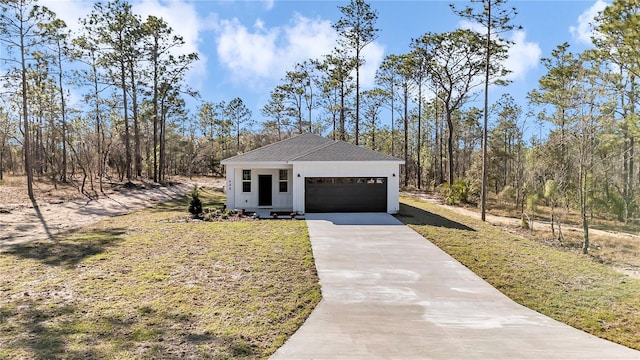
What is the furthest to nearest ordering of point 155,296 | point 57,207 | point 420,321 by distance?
1. point 57,207
2. point 155,296
3. point 420,321

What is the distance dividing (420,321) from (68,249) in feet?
31.8

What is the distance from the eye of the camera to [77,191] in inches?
915

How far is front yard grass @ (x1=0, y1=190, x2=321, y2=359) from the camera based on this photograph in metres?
4.63

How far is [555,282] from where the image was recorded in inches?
305

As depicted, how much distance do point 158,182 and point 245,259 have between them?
25581 millimetres

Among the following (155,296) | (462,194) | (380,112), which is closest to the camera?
(155,296)

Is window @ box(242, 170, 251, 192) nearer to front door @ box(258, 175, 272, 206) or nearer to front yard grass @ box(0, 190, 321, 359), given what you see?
front door @ box(258, 175, 272, 206)

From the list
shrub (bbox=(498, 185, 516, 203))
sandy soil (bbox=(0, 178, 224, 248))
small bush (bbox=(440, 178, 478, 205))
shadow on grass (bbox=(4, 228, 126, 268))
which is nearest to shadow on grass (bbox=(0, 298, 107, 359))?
shadow on grass (bbox=(4, 228, 126, 268))

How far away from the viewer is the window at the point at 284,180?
1822cm

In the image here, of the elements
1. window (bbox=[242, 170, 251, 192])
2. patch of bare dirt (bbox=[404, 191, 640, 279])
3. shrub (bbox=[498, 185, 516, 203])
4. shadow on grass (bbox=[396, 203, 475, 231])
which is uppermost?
window (bbox=[242, 170, 251, 192])

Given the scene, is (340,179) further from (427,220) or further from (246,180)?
(246,180)

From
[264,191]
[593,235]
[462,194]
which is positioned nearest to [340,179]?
[264,191]

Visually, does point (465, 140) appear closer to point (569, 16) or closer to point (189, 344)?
point (569, 16)

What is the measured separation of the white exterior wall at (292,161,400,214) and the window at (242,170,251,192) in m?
2.95
